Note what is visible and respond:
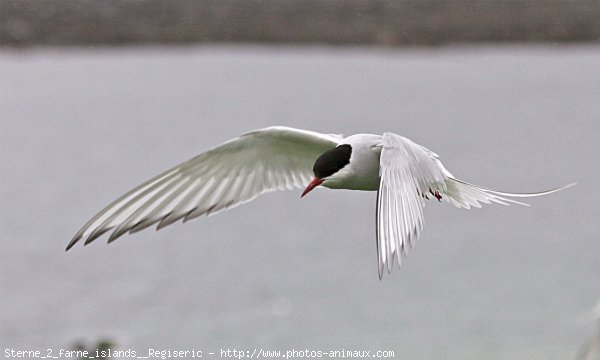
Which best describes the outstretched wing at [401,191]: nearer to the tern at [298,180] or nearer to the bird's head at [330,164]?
the tern at [298,180]

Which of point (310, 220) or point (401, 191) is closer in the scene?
point (401, 191)

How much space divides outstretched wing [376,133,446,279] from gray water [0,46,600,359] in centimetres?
117

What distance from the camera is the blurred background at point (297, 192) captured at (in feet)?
26.6

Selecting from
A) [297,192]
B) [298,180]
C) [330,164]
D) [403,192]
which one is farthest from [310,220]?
[403,192]

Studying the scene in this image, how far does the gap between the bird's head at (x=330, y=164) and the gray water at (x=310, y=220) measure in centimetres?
134

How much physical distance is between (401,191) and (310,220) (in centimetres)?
595

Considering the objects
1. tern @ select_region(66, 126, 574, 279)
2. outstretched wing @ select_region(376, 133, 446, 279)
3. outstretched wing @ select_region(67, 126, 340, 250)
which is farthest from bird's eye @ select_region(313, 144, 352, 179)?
outstretched wing @ select_region(67, 126, 340, 250)

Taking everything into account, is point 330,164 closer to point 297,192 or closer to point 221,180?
point 221,180

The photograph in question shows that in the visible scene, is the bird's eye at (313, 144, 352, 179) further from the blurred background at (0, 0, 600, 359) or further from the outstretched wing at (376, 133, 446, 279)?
the blurred background at (0, 0, 600, 359)

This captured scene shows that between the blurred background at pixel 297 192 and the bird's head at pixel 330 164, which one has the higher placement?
the bird's head at pixel 330 164

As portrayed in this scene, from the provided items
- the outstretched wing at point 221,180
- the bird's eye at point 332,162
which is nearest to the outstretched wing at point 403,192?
the bird's eye at point 332,162

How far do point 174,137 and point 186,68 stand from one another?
3522 millimetres

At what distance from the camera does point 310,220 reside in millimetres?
10164

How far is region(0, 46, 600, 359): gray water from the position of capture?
8031 millimetres
